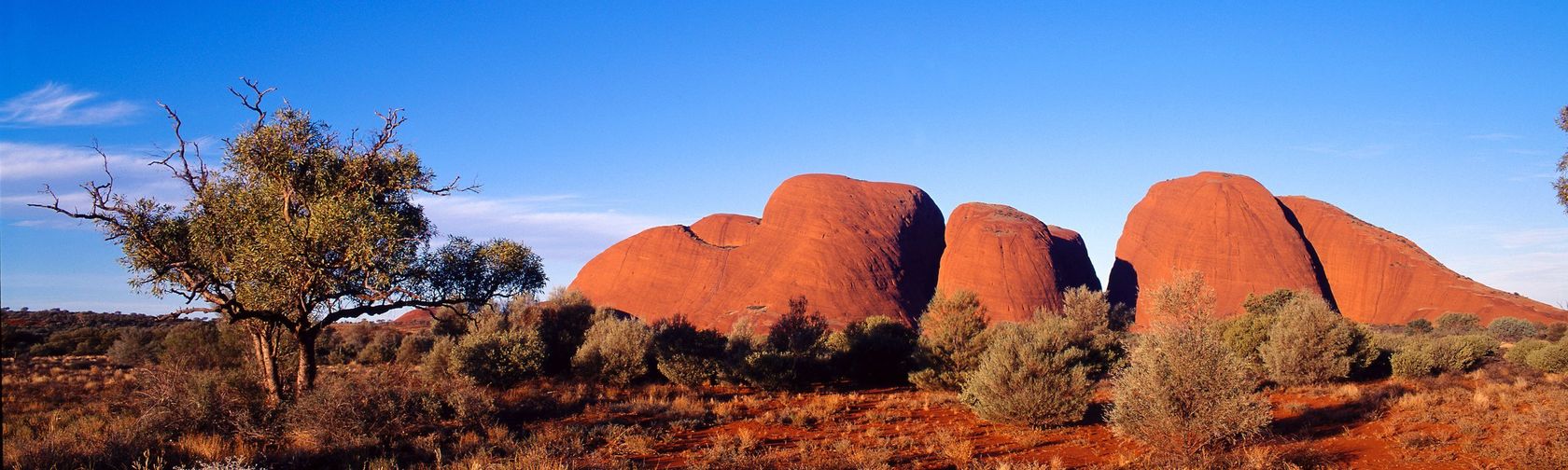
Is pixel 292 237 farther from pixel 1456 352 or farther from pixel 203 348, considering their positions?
pixel 1456 352

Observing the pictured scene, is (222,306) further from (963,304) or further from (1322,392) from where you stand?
(1322,392)

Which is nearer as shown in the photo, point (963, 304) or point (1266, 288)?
point (963, 304)

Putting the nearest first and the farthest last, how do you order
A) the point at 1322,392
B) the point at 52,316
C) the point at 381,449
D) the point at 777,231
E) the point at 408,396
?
the point at 381,449, the point at 408,396, the point at 1322,392, the point at 52,316, the point at 777,231

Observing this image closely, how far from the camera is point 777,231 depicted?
63781 mm

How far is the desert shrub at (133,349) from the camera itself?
2270 cm

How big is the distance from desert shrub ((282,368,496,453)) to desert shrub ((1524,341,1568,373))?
24536mm

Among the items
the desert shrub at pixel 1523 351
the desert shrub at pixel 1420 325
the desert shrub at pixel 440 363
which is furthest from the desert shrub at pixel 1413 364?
the desert shrub at pixel 1420 325

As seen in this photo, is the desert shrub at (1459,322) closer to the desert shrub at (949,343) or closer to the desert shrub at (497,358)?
the desert shrub at (949,343)

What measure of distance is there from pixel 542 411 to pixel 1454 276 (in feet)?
209

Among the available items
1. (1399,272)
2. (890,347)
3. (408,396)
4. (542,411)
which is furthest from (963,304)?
(1399,272)

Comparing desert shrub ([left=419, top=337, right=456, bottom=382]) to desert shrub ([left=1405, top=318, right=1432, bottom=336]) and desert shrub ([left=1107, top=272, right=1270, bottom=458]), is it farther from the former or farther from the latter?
desert shrub ([left=1405, top=318, right=1432, bottom=336])

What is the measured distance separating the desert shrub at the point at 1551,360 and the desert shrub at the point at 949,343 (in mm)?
13979

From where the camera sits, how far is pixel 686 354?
1756cm

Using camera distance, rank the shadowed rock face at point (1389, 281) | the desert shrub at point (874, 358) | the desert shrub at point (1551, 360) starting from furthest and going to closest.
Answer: the shadowed rock face at point (1389, 281) → the desert shrub at point (874, 358) → the desert shrub at point (1551, 360)
